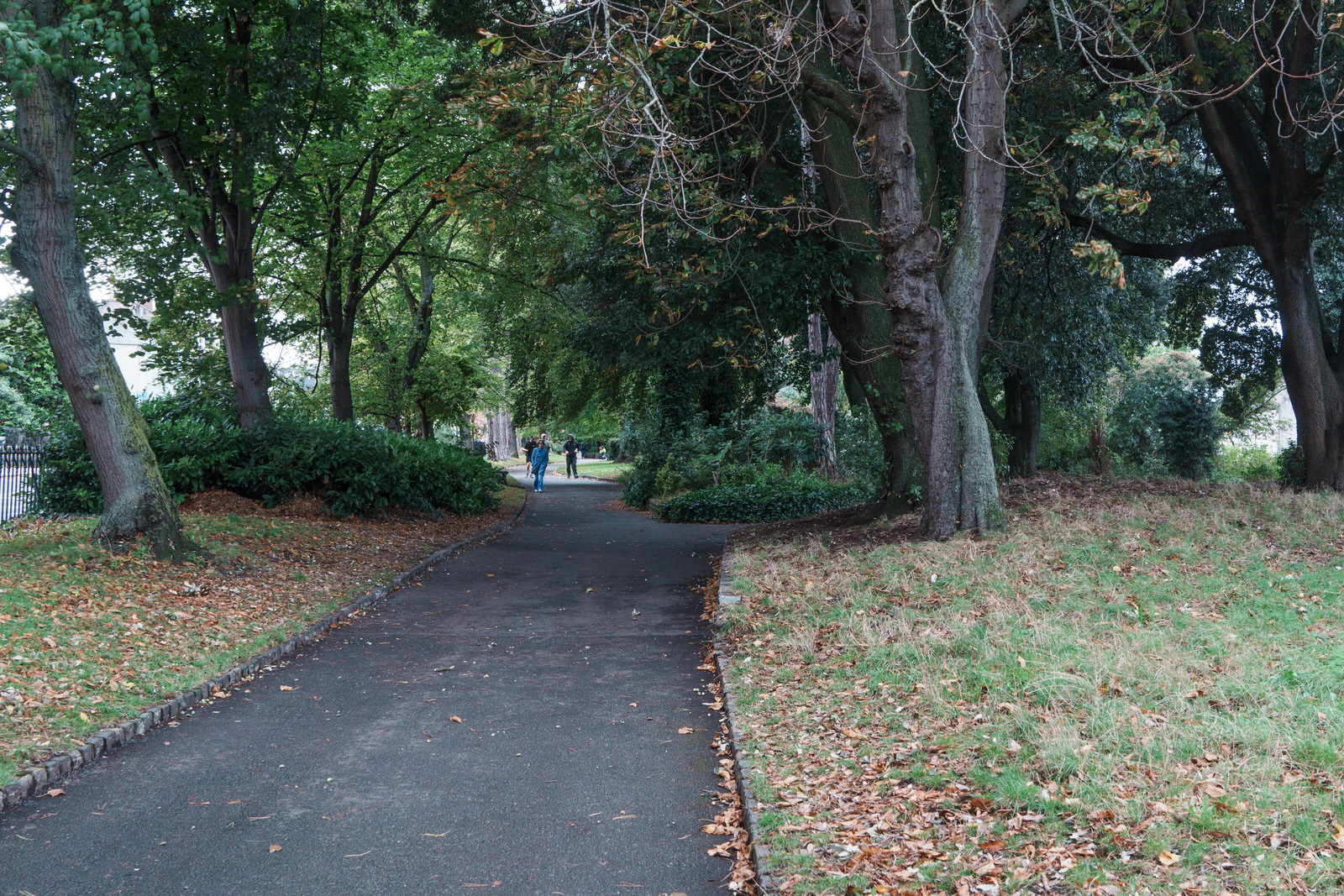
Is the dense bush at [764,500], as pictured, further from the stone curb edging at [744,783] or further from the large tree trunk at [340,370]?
the stone curb edging at [744,783]

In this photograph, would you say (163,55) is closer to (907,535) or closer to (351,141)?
(351,141)

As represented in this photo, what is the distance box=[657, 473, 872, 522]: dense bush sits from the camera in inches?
763

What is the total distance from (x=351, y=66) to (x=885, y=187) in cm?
1053

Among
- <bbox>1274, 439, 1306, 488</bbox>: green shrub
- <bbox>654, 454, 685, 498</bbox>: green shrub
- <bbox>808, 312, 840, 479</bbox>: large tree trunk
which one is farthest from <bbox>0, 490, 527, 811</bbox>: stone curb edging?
<bbox>1274, 439, 1306, 488</bbox>: green shrub

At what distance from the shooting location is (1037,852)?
370 cm

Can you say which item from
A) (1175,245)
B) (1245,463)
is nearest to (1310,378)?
(1175,245)

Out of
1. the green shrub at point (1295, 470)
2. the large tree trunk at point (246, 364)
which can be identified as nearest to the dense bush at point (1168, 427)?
the green shrub at point (1295, 470)

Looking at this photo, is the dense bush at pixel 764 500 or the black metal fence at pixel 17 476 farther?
the dense bush at pixel 764 500

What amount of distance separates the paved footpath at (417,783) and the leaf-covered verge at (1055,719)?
1.97 feet

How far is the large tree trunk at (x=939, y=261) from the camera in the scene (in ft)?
33.5

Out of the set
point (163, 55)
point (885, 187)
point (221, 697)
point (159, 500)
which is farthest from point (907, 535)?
point (163, 55)

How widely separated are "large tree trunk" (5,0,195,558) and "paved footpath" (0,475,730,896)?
292cm

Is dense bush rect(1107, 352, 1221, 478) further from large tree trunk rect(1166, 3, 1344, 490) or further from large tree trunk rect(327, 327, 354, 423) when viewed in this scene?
large tree trunk rect(327, 327, 354, 423)

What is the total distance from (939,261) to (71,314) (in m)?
9.21
